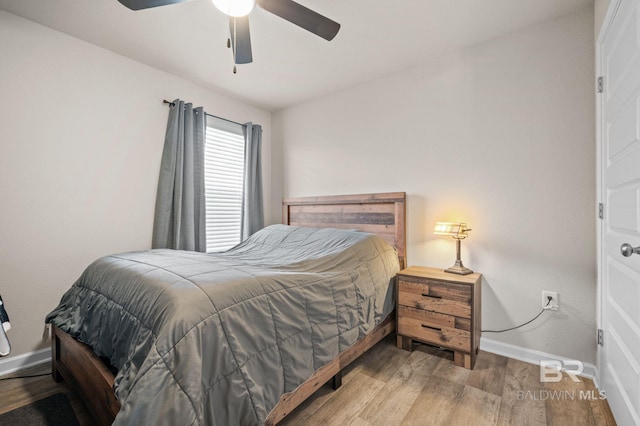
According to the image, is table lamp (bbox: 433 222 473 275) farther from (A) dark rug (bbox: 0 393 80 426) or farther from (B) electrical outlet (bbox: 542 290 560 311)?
(A) dark rug (bbox: 0 393 80 426)

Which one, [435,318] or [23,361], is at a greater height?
[435,318]

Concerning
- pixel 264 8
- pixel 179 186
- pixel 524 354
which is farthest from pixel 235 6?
pixel 524 354

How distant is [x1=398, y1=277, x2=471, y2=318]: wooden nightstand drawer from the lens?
81.7 inches

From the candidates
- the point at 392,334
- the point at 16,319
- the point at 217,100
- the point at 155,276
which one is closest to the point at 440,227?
the point at 392,334

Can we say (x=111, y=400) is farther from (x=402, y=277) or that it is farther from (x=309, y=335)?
(x=402, y=277)

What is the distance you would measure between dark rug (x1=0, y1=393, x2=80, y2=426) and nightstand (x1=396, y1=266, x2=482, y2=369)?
2.15 meters

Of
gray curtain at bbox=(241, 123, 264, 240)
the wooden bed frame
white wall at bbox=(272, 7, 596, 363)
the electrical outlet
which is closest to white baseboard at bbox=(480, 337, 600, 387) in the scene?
white wall at bbox=(272, 7, 596, 363)

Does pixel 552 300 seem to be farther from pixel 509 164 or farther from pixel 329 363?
pixel 329 363

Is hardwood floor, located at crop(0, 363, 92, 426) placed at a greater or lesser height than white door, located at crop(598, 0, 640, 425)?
lesser

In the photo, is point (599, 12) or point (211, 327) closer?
point (211, 327)

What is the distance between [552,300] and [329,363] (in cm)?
168

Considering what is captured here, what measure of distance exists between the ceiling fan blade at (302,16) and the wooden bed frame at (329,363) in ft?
5.12

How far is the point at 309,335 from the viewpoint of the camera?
1.58 m

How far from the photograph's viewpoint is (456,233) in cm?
227
